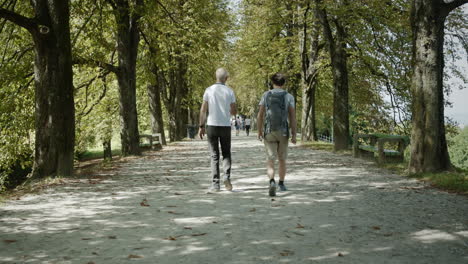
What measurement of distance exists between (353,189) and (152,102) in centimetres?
1813

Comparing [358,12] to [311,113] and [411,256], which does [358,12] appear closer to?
[311,113]

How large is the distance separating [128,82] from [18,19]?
765cm

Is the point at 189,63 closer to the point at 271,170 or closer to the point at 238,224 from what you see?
the point at 271,170

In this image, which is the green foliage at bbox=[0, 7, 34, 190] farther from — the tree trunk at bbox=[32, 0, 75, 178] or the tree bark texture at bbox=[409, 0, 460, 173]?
the tree bark texture at bbox=[409, 0, 460, 173]

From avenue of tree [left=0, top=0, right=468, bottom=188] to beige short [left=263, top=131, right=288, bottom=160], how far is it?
3.63m

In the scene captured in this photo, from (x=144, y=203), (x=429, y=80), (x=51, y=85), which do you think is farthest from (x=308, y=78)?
(x=144, y=203)

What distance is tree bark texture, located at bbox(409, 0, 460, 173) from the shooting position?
9.21 meters

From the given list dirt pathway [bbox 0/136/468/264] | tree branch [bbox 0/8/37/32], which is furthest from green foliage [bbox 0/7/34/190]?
dirt pathway [bbox 0/136/468/264]

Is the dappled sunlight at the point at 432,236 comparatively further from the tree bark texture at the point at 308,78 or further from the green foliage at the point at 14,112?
the tree bark texture at the point at 308,78

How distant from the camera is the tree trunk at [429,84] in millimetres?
9211

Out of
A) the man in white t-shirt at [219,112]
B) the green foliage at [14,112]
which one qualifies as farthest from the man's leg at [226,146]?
the green foliage at [14,112]

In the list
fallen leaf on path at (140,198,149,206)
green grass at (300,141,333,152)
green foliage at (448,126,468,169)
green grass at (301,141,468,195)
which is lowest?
green foliage at (448,126,468,169)

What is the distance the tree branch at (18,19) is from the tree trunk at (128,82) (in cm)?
717

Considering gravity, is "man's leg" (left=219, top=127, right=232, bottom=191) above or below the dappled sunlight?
above
